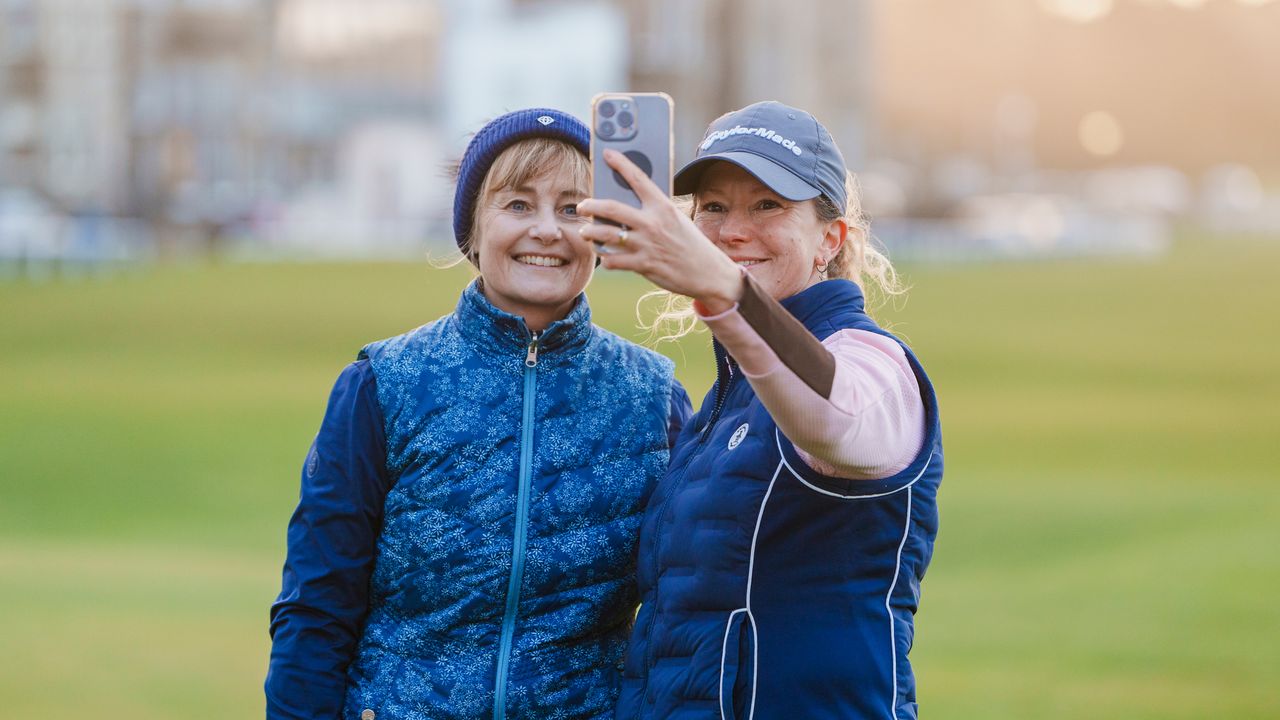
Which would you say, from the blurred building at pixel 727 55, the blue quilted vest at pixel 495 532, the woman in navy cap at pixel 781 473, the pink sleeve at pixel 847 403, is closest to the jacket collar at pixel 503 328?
the blue quilted vest at pixel 495 532

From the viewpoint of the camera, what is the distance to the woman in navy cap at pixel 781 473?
255 centimetres

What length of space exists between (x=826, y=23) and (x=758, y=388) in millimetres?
71664

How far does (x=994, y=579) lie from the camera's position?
35.2 ft

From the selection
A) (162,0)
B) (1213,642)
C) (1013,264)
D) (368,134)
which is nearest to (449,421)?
(1213,642)

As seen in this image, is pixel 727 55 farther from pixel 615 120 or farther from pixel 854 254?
pixel 615 120

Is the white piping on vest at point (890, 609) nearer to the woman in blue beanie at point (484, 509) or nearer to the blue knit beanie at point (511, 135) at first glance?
the woman in blue beanie at point (484, 509)

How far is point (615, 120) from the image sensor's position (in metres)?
2.53

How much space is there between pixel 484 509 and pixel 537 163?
0.74 m

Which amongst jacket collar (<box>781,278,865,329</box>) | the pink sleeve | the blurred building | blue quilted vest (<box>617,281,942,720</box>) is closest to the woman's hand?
the pink sleeve

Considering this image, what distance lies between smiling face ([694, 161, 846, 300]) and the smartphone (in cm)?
52

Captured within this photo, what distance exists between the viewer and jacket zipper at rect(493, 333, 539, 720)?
3137 mm

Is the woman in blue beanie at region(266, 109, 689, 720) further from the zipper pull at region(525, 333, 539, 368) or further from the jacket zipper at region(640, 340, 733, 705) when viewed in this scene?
the jacket zipper at region(640, 340, 733, 705)

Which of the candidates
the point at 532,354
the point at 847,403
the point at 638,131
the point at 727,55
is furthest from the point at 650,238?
the point at 727,55

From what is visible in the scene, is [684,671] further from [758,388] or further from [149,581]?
[149,581]
